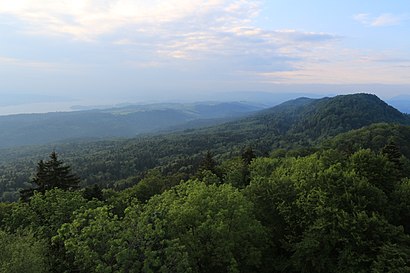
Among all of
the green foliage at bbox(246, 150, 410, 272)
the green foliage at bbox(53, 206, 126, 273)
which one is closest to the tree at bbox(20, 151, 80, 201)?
the green foliage at bbox(53, 206, 126, 273)

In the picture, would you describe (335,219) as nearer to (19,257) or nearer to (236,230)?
(236,230)

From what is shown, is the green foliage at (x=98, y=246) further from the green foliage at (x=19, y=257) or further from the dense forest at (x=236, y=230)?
the green foliage at (x=19, y=257)

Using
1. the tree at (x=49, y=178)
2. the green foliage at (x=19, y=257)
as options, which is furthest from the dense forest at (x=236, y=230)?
the tree at (x=49, y=178)

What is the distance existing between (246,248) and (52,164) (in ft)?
116

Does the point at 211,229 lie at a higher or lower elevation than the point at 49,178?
lower

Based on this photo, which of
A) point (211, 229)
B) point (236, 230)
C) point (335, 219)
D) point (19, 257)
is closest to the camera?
point (19, 257)

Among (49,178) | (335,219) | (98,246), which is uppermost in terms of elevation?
(98,246)

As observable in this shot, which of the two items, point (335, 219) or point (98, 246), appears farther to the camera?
point (335, 219)

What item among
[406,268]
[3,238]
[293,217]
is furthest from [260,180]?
[3,238]

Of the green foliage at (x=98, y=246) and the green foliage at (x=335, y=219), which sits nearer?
the green foliage at (x=98, y=246)

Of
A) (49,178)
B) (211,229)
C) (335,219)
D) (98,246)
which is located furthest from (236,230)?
(49,178)

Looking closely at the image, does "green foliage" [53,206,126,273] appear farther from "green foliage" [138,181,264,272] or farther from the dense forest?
"green foliage" [138,181,264,272]

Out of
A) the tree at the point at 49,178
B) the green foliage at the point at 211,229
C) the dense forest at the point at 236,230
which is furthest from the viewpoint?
the tree at the point at 49,178

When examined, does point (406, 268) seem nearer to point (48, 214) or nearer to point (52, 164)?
point (48, 214)
